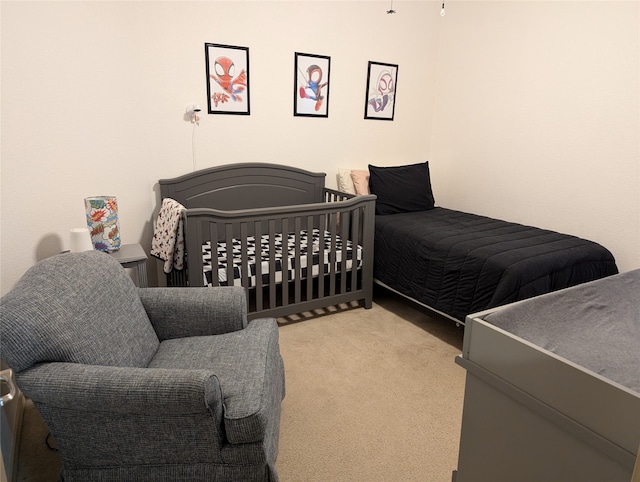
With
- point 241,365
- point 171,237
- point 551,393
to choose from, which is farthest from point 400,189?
point 551,393

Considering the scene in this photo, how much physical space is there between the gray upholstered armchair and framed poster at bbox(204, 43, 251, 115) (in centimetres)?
183

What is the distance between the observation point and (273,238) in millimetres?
2623

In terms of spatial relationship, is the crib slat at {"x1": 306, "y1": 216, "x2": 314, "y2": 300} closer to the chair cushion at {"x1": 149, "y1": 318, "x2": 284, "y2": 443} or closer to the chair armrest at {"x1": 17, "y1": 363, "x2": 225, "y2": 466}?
the chair cushion at {"x1": 149, "y1": 318, "x2": 284, "y2": 443}

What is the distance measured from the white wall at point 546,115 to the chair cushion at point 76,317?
2.86 m

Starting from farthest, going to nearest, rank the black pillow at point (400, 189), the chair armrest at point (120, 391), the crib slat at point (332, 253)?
the black pillow at point (400, 189) < the crib slat at point (332, 253) < the chair armrest at point (120, 391)

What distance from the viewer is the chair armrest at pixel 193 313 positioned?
69.3 inches

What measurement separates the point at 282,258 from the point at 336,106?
5.04 ft

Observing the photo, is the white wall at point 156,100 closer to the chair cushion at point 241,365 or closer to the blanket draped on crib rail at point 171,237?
the blanket draped on crib rail at point 171,237

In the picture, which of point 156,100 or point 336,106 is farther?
point 336,106

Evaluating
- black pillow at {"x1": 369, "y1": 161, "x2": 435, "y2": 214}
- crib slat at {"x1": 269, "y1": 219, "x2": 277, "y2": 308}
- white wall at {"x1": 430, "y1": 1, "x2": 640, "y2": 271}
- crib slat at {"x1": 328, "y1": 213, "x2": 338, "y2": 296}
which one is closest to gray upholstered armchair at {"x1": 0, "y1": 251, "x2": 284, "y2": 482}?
crib slat at {"x1": 269, "y1": 219, "x2": 277, "y2": 308}

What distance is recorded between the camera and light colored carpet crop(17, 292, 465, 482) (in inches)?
65.0

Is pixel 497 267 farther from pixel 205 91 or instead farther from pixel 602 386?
pixel 205 91

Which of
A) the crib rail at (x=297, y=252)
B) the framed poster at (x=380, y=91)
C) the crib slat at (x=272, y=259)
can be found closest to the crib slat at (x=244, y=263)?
the crib rail at (x=297, y=252)

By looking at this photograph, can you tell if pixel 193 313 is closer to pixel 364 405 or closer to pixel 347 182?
pixel 364 405
